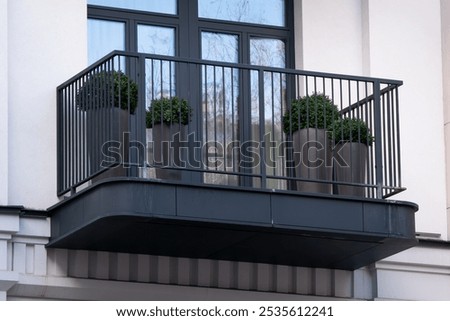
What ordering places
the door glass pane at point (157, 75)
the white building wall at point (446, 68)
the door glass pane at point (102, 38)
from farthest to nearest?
1. the white building wall at point (446, 68)
2. the door glass pane at point (102, 38)
3. the door glass pane at point (157, 75)

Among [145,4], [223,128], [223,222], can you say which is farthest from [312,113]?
[145,4]

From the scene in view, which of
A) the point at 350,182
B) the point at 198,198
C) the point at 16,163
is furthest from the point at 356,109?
the point at 16,163

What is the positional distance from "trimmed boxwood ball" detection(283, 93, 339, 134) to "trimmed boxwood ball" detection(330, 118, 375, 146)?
8 centimetres

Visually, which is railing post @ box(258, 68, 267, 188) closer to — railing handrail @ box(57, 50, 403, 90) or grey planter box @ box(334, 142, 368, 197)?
railing handrail @ box(57, 50, 403, 90)

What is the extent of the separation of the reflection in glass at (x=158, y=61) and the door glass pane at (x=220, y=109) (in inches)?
12.3

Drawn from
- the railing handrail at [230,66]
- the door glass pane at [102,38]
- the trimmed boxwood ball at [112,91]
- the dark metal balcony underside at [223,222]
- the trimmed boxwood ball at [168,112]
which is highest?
the door glass pane at [102,38]

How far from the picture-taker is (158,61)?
16016 mm

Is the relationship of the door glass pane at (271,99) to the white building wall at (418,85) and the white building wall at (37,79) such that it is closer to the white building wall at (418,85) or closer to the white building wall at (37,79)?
the white building wall at (418,85)

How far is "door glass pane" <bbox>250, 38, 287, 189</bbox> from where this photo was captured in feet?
52.7

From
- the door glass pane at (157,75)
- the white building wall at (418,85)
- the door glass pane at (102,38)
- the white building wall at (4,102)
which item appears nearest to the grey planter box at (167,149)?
the door glass pane at (157,75)

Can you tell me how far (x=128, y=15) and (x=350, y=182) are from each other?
2.67m

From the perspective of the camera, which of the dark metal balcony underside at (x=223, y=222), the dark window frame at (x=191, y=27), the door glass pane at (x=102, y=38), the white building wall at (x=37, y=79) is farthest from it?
the dark window frame at (x=191, y=27)

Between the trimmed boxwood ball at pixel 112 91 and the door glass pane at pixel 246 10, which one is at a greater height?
the door glass pane at pixel 246 10

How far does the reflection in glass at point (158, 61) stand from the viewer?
15.8 metres
